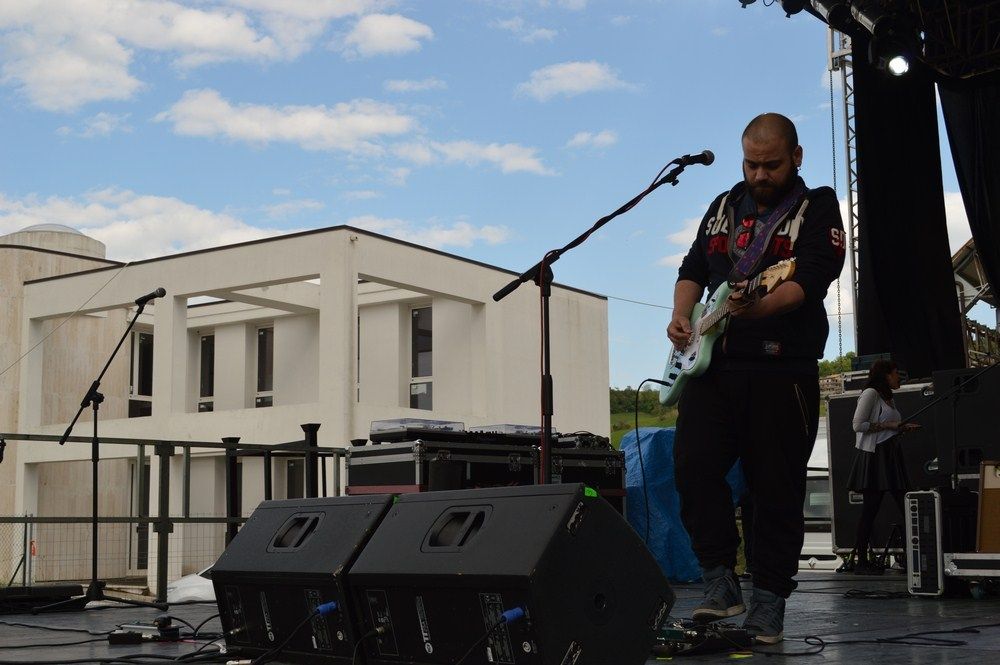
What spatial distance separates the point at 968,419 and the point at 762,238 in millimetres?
3856

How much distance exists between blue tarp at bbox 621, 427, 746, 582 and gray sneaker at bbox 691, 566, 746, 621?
4055mm

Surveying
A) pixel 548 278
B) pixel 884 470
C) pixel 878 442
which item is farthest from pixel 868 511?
pixel 548 278

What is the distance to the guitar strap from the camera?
11.9 feet

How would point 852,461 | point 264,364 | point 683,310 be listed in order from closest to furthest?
1. point 683,310
2. point 852,461
3. point 264,364

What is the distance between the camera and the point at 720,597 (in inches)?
143

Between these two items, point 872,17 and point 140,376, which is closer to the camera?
point 872,17

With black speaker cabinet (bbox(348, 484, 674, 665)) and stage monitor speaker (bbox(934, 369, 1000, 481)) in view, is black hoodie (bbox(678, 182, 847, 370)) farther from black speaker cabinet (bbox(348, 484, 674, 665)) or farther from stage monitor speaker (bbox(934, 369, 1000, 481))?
stage monitor speaker (bbox(934, 369, 1000, 481))

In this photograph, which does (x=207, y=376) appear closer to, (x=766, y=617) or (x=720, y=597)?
(x=720, y=597)

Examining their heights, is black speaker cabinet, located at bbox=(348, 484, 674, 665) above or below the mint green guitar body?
below

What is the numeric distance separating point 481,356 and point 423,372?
93.7 inches

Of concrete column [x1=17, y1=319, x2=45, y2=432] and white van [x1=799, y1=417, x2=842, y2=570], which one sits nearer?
white van [x1=799, y1=417, x2=842, y2=570]

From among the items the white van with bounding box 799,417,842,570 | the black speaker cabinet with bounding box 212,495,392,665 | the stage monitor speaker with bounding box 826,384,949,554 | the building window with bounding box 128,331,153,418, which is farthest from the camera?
the building window with bounding box 128,331,153,418

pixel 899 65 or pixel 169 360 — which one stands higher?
pixel 899 65

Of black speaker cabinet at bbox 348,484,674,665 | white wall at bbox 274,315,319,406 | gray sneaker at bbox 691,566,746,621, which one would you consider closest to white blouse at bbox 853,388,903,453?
gray sneaker at bbox 691,566,746,621
